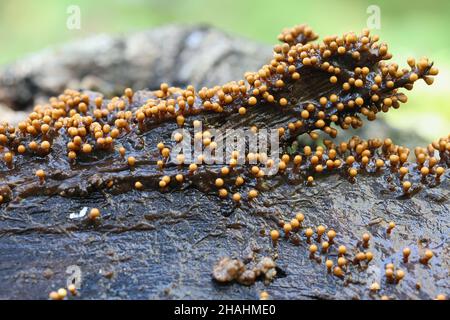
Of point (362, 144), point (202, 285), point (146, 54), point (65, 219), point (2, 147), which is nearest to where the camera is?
point (202, 285)

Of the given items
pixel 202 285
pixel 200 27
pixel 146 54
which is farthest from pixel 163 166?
pixel 200 27

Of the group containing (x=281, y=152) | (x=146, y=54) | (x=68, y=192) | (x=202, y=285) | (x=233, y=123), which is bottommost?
(x=202, y=285)

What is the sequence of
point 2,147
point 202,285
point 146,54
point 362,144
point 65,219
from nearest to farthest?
point 202,285 → point 65,219 → point 2,147 → point 362,144 → point 146,54

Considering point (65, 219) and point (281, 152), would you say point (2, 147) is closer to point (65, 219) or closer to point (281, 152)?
point (65, 219)

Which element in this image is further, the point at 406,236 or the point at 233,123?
the point at 233,123

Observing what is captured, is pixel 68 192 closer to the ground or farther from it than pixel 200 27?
closer to the ground

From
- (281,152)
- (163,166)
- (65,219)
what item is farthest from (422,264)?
(65,219)
